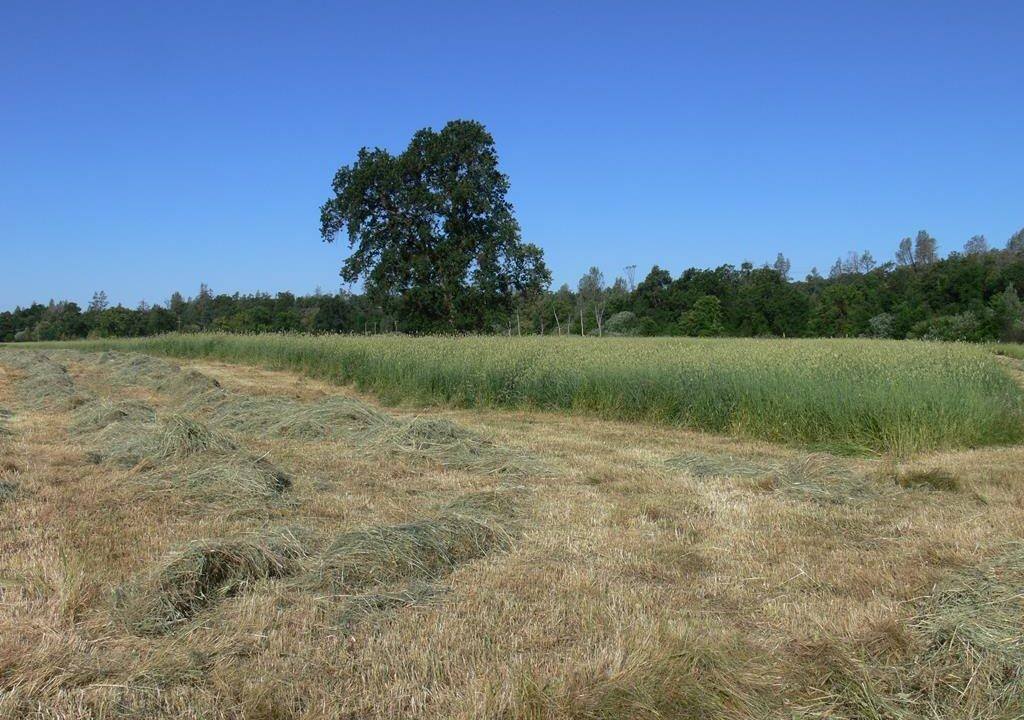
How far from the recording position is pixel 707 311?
2215 inches

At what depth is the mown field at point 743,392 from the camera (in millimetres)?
7766

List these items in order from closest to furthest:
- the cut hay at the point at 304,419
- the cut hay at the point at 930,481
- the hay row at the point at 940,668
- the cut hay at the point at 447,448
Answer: the hay row at the point at 940,668
the cut hay at the point at 930,481
the cut hay at the point at 447,448
the cut hay at the point at 304,419

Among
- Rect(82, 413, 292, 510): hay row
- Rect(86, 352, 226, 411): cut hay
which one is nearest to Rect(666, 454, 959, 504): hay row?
Rect(82, 413, 292, 510): hay row

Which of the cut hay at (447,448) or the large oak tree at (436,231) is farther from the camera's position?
the large oak tree at (436,231)

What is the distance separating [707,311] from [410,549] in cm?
5534

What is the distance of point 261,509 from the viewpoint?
4.63 m

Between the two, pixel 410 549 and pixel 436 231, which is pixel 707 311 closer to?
pixel 436 231

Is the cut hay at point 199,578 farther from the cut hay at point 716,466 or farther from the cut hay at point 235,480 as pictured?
the cut hay at point 716,466

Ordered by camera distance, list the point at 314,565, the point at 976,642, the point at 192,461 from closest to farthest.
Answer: the point at 976,642 < the point at 314,565 < the point at 192,461

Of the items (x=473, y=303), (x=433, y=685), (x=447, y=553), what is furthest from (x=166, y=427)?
(x=473, y=303)

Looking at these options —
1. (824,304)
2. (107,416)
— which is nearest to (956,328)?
(824,304)

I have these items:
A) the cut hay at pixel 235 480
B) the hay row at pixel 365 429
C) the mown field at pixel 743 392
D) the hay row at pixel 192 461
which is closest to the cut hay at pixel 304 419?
the hay row at pixel 365 429

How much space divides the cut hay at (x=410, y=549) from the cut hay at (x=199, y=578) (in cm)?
25

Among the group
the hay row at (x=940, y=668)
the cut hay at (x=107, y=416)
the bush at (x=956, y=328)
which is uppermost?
the bush at (x=956, y=328)
